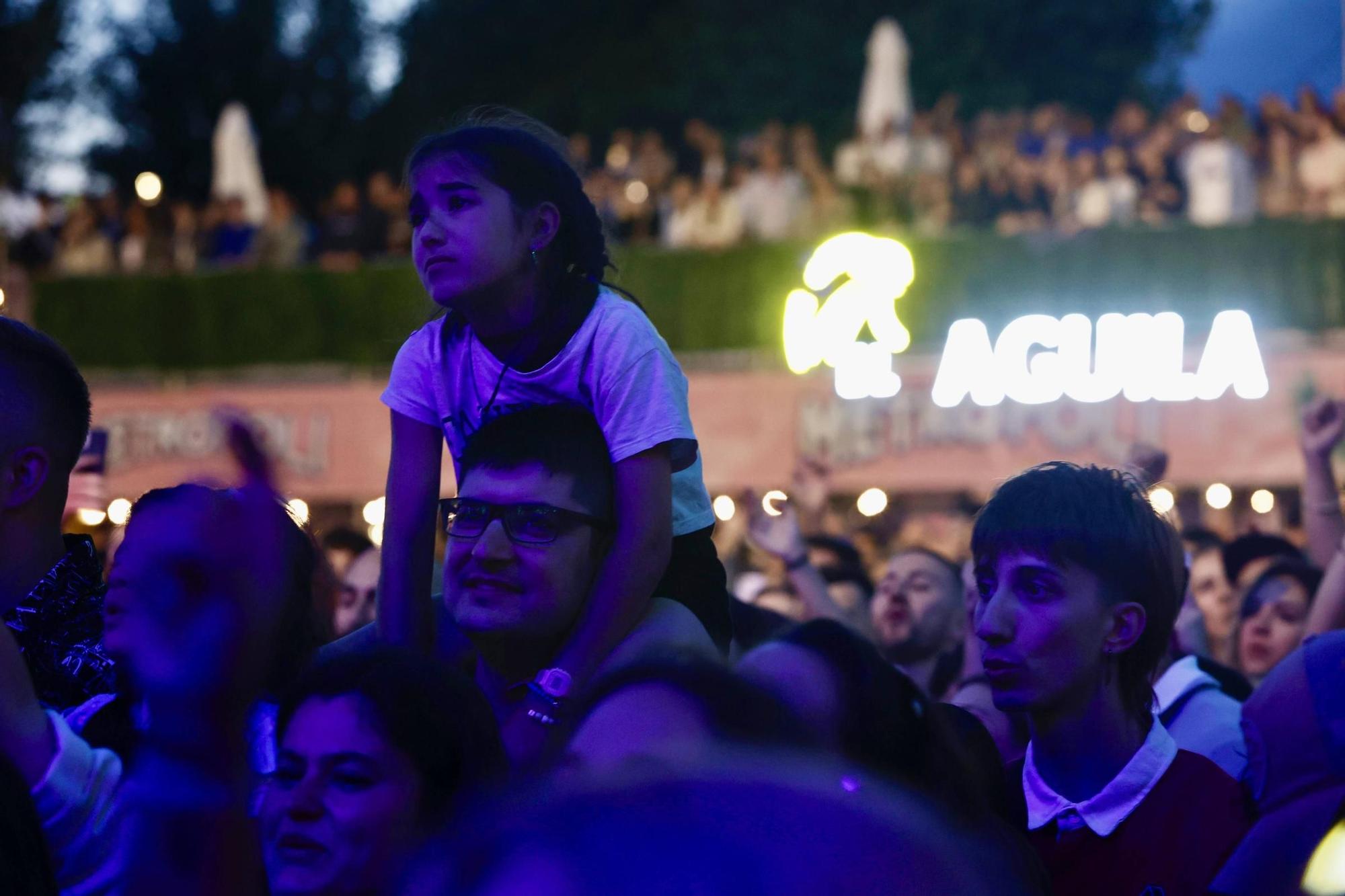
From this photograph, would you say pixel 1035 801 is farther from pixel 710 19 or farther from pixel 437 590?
pixel 710 19

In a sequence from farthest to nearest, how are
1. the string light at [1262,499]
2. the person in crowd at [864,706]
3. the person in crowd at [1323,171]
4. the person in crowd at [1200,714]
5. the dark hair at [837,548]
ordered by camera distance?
the person in crowd at [1323,171] → the string light at [1262,499] → the dark hair at [837,548] → the person in crowd at [1200,714] → the person in crowd at [864,706]

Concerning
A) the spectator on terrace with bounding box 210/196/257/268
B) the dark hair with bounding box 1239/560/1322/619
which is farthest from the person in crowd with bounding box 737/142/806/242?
the dark hair with bounding box 1239/560/1322/619

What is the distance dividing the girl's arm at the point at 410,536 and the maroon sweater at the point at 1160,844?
3.62ft

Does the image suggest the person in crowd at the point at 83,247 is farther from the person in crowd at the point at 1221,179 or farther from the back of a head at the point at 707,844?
the back of a head at the point at 707,844

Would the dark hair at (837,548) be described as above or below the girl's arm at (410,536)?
below

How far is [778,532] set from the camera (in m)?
5.48

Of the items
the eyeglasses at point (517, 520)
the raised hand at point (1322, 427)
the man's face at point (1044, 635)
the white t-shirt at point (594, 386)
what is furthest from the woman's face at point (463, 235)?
the raised hand at point (1322, 427)

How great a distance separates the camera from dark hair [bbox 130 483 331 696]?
101 inches

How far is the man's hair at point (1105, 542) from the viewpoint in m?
2.98

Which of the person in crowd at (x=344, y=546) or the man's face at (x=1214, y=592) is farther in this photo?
the person in crowd at (x=344, y=546)

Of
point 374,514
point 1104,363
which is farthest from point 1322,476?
point 374,514

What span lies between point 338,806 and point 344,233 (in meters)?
15.2

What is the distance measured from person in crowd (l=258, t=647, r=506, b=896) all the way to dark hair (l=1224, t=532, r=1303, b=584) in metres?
4.30

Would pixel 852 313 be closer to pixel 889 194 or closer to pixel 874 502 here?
pixel 874 502
